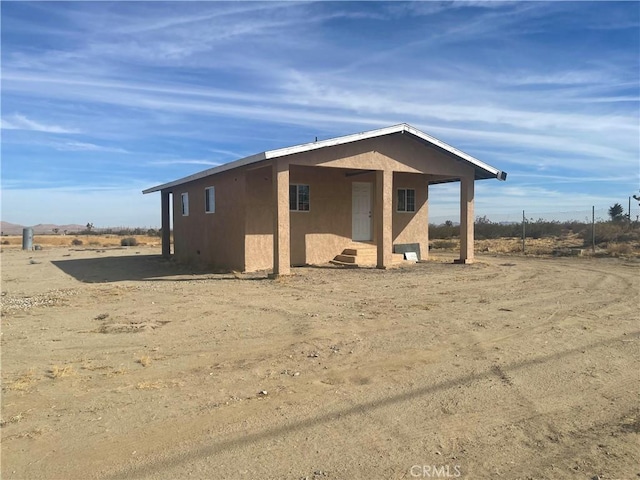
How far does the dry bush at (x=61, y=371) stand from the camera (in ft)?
18.0

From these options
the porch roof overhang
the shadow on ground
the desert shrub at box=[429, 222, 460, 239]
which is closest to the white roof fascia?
the porch roof overhang

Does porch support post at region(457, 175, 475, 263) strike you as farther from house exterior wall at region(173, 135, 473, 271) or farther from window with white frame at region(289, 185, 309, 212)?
window with white frame at region(289, 185, 309, 212)

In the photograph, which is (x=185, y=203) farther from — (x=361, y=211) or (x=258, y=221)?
(x=361, y=211)

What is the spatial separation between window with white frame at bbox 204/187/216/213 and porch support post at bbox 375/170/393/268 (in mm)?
5802

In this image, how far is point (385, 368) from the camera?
18.5 ft

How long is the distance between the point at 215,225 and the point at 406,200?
7493 mm

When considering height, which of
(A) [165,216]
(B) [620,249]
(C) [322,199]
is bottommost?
(B) [620,249]

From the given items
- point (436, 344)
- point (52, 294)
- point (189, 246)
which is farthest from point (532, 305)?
point (189, 246)

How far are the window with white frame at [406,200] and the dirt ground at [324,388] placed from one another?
32.4ft

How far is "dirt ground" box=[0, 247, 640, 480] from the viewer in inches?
141

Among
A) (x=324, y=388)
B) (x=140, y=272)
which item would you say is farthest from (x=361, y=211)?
(x=324, y=388)

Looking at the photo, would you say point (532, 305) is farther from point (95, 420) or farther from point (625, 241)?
point (625, 241)

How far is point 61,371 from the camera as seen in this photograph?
221 inches

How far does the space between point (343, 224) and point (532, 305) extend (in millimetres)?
9274
